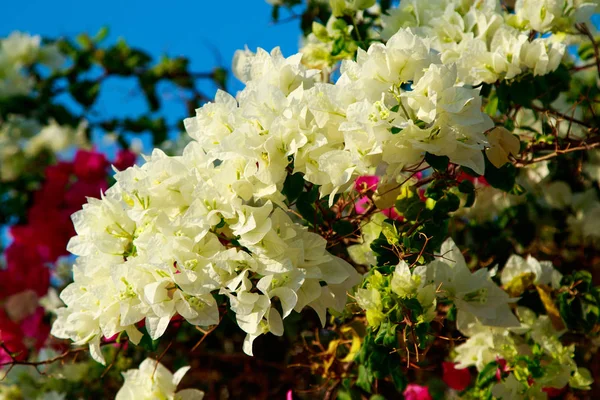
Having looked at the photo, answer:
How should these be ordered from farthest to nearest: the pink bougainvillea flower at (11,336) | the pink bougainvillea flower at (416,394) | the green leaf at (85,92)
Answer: the green leaf at (85,92) → the pink bougainvillea flower at (11,336) → the pink bougainvillea flower at (416,394)

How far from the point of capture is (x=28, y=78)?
90.7 inches

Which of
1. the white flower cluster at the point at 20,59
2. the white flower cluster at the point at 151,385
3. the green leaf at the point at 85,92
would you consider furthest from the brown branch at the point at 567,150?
the white flower cluster at the point at 20,59

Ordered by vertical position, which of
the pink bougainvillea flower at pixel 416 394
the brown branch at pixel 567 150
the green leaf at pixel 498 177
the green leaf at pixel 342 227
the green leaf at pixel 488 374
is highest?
the green leaf at pixel 342 227

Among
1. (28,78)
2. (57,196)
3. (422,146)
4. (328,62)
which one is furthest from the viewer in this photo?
(28,78)

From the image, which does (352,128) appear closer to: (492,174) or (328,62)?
(492,174)

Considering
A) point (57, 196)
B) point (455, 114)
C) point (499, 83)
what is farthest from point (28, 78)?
point (455, 114)

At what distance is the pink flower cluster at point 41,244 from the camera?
1756 mm

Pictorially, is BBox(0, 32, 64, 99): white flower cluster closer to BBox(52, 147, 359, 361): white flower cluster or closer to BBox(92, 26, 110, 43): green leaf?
BBox(92, 26, 110, 43): green leaf

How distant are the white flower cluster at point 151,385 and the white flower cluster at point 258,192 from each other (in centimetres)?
16

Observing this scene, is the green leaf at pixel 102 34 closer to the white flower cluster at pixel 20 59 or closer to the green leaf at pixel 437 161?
the white flower cluster at pixel 20 59

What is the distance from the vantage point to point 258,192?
824mm

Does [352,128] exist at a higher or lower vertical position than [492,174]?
higher

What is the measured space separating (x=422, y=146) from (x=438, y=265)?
247 mm

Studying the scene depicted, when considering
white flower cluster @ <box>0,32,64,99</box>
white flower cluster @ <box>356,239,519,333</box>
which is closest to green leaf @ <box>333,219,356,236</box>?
white flower cluster @ <box>356,239,519,333</box>
